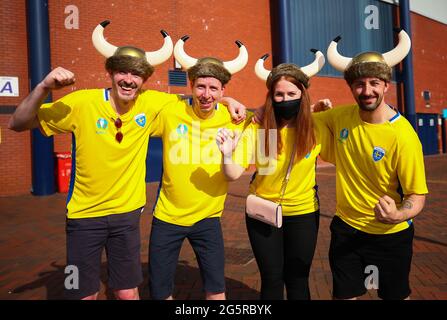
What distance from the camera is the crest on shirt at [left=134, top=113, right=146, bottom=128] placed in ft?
7.96

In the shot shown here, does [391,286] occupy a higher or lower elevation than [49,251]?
higher

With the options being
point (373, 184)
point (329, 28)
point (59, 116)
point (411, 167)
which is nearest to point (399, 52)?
point (411, 167)

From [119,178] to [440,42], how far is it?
927 inches

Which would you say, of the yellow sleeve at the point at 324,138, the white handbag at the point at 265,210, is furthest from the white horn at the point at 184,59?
the white handbag at the point at 265,210

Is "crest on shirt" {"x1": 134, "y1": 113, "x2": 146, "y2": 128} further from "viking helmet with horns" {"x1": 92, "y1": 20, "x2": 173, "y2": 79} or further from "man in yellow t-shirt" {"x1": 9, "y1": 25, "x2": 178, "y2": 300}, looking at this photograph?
"viking helmet with horns" {"x1": 92, "y1": 20, "x2": 173, "y2": 79}

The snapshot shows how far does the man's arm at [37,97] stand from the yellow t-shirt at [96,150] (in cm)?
13

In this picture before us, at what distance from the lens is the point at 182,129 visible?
7.89 ft

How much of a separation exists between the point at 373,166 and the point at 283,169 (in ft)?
1.78

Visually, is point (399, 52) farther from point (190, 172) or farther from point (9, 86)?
point (9, 86)

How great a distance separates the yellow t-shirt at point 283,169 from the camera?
226 centimetres

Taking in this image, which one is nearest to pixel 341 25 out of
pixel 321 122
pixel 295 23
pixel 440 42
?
pixel 295 23

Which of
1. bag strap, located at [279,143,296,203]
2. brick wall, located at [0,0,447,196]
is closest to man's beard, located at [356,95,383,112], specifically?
bag strap, located at [279,143,296,203]
